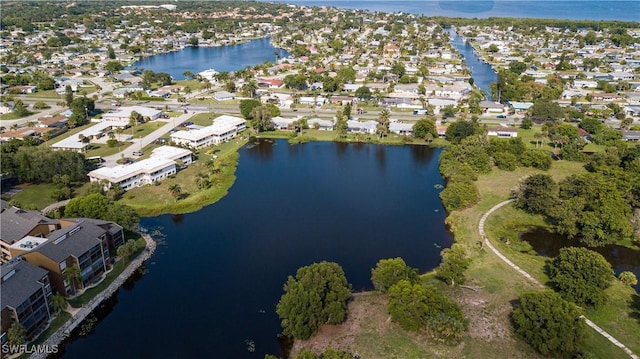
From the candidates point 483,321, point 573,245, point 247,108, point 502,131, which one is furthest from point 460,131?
point 483,321

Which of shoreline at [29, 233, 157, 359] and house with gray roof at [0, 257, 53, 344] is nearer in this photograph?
house with gray roof at [0, 257, 53, 344]

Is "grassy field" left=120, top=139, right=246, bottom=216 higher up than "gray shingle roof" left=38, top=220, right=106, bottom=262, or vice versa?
"gray shingle roof" left=38, top=220, right=106, bottom=262

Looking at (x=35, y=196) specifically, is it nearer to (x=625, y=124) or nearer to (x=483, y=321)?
(x=483, y=321)

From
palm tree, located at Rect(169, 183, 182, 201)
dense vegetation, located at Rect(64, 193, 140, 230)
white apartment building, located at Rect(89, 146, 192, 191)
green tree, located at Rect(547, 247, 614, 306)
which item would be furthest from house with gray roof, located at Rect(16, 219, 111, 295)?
green tree, located at Rect(547, 247, 614, 306)

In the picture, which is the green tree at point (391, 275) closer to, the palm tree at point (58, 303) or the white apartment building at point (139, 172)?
the palm tree at point (58, 303)

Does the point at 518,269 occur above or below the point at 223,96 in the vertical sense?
below

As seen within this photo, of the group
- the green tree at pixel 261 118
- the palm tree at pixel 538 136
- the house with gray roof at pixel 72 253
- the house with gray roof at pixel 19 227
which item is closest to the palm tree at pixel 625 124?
the palm tree at pixel 538 136

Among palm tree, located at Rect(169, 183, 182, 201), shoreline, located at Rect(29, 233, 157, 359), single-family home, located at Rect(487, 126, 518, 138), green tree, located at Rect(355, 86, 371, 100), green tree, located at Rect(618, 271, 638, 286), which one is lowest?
shoreline, located at Rect(29, 233, 157, 359)

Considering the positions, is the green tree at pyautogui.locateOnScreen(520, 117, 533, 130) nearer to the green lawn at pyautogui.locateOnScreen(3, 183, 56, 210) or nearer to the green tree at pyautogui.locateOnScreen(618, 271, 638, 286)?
the green tree at pyautogui.locateOnScreen(618, 271, 638, 286)
